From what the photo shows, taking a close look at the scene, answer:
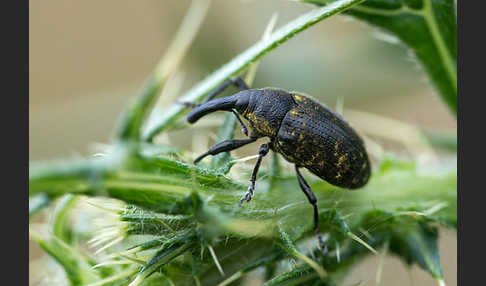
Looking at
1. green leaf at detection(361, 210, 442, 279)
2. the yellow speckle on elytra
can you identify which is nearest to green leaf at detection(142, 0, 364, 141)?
the yellow speckle on elytra

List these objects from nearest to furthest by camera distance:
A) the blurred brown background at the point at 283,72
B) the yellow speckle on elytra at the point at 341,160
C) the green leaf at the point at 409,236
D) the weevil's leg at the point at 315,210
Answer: the weevil's leg at the point at 315,210 < the green leaf at the point at 409,236 < the yellow speckle on elytra at the point at 341,160 < the blurred brown background at the point at 283,72

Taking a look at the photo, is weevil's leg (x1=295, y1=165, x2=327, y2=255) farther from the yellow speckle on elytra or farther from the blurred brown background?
the blurred brown background

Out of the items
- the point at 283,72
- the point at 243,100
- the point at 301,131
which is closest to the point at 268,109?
the point at 243,100

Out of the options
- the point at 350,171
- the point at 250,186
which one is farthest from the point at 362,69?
the point at 250,186

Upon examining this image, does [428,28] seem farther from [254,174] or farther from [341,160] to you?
[254,174]

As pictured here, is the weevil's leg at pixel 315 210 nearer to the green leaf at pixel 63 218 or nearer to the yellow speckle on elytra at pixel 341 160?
the yellow speckle on elytra at pixel 341 160

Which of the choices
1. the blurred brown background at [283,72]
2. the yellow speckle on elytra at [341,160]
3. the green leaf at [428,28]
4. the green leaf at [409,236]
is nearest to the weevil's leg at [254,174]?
the yellow speckle on elytra at [341,160]
